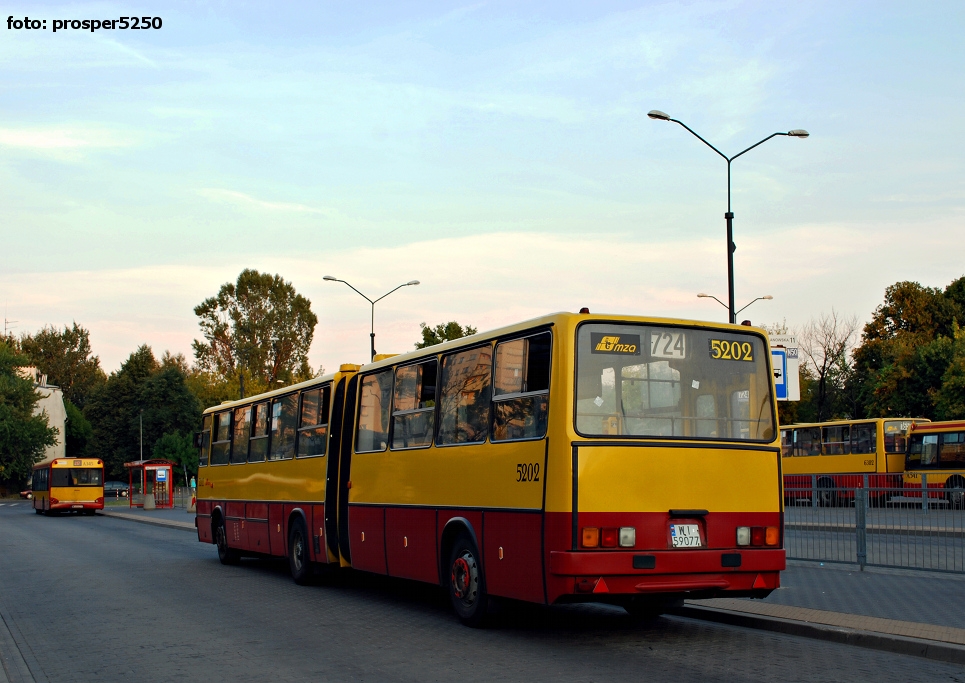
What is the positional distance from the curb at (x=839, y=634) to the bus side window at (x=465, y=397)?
3.13m

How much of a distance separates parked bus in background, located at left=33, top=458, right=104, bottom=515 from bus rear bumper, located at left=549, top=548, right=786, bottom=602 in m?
49.8

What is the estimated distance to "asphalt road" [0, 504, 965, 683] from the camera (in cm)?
863

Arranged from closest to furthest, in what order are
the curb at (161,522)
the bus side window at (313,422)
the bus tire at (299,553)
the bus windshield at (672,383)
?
the bus windshield at (672,383), the bus side window at (313,422), the bus tire at (299,553), the curb at (161,522)

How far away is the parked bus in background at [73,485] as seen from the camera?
54.5 m

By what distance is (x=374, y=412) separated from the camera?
45.9 ft

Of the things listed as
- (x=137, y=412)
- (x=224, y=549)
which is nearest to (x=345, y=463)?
(x=224, y=549)

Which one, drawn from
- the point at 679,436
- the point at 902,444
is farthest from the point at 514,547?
the point at 902,444

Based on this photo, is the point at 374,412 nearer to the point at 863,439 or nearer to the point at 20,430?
the point at 863,439

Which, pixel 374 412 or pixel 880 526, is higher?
pixel 374 412

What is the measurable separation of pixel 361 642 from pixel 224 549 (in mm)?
10922

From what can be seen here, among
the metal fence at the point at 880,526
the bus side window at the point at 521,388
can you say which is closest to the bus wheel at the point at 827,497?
the metal fence at the point at 880,526

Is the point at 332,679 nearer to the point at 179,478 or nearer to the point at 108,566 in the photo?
the point at 108,566

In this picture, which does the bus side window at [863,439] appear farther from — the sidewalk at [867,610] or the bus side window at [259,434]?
the bus side window at [259,434]

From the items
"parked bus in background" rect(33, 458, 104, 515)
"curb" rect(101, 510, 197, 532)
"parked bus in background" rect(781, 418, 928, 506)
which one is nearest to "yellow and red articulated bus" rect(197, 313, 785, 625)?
"curb" rect(101, 510, 197, 532)
